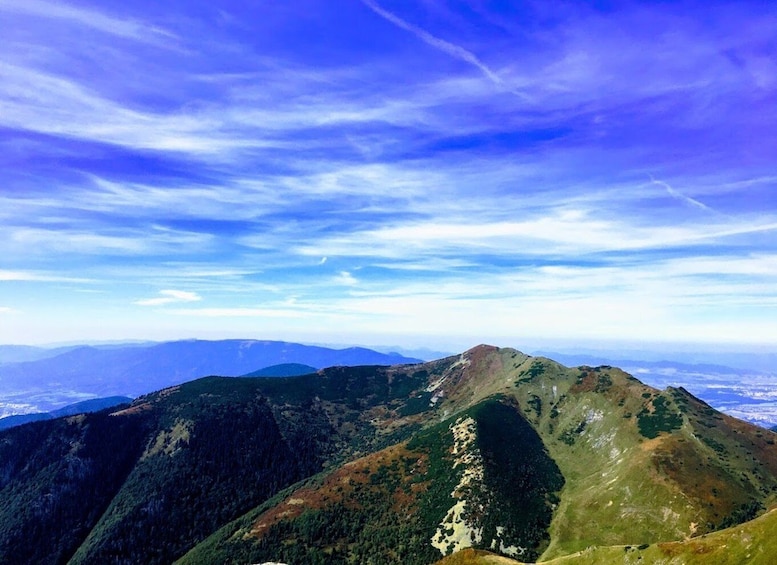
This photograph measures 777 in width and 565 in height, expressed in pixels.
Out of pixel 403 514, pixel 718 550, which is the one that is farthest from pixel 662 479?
pixel 403 514

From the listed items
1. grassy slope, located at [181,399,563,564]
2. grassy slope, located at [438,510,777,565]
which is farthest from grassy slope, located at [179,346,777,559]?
grassy slope, located at [438,510,777,565]

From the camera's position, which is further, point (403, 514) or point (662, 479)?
point (403, 514)

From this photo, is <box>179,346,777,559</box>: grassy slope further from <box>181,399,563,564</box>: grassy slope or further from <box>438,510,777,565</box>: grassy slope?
<box>438,510,777,565</box>: grassy slope

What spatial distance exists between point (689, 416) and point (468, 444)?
306 ft

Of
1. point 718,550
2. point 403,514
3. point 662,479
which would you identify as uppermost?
point 718,550

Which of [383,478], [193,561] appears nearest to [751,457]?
[383,478]

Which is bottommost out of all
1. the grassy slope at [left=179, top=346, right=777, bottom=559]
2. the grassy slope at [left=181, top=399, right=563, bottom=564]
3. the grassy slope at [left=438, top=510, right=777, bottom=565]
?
the grassy slope at [left=181, top=399, right=563, bottom=564]

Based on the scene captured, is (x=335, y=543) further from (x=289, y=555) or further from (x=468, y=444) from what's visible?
(x=468, y=444)

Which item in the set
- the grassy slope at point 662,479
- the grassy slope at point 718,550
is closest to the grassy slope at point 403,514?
the grassy slope at point 662,479

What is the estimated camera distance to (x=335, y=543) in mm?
161125

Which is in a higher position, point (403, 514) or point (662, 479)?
point (662, 479)

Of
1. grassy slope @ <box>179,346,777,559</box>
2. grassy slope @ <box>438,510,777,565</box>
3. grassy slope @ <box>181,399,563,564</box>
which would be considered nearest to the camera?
grassy slope @ <box>438,510,777,565</box>

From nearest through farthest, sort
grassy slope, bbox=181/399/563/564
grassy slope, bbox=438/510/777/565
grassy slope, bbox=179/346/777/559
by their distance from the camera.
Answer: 1. grassy slope, bbox=438/510/777/565
2. grassy slope, bbox=179/346/777/559
3. grassy slope, bbox=181/399/563/564

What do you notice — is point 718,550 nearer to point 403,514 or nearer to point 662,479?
point 662,479
